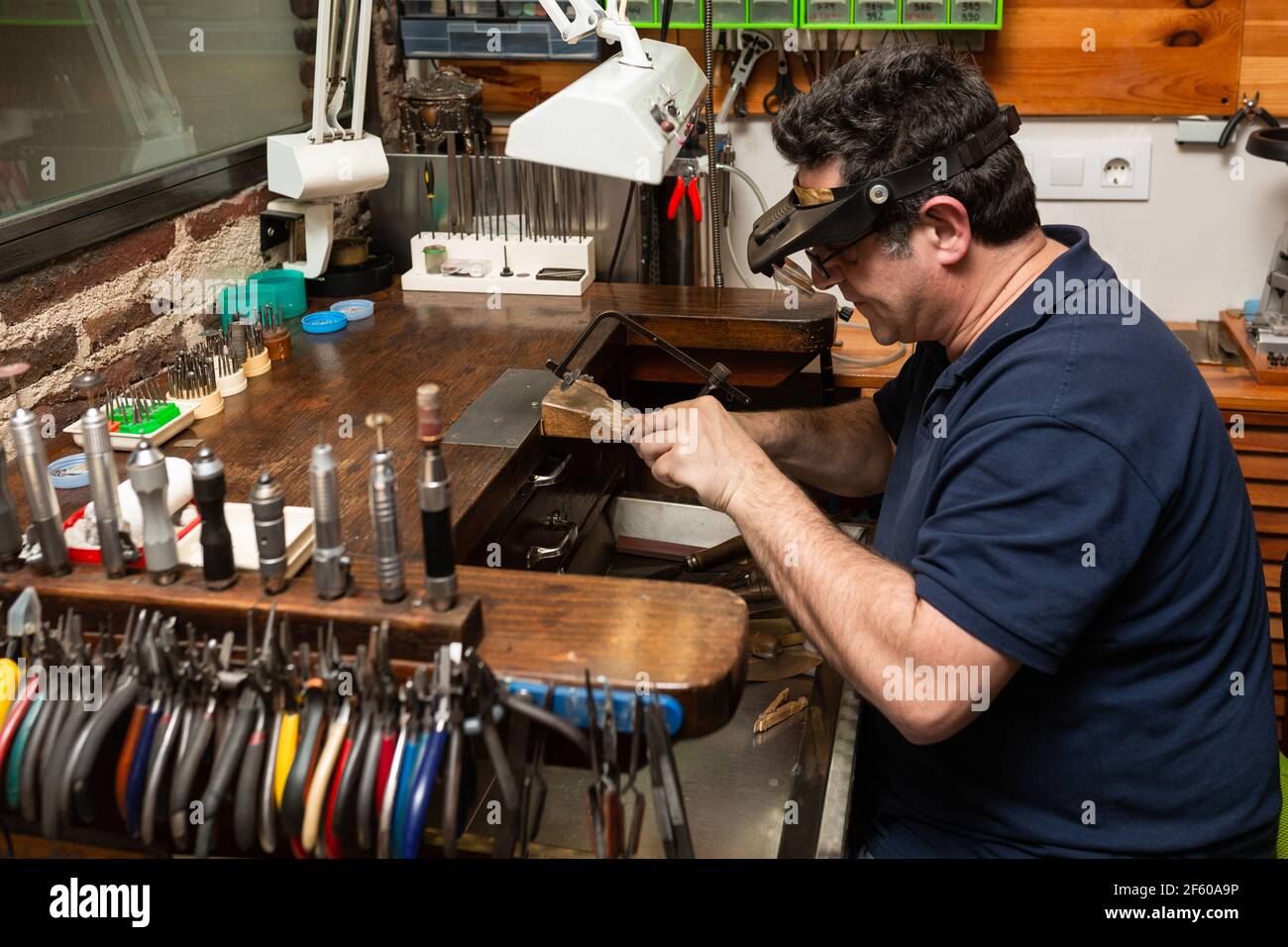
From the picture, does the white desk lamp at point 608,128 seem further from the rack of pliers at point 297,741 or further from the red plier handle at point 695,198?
the red plier handle at point 695,198

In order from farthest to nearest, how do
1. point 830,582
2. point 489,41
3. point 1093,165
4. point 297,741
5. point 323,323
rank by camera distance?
point 1093,165 < point 489,41 < point 323,323 < point 830,582 < point 297,741

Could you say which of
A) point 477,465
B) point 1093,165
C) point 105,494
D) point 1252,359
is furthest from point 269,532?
point 1093,165

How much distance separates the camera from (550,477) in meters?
1.60

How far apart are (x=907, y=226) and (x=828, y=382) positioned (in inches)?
32.7

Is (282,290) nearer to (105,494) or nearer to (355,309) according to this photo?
(355,309)

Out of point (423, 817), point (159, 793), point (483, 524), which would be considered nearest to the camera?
point (423, 817)

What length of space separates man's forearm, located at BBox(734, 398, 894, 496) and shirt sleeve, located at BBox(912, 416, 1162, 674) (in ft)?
1.99

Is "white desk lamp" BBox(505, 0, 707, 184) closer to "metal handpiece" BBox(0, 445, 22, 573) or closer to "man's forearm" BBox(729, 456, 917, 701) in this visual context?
"man's forearm" BBox(729, 456, 917, 701)

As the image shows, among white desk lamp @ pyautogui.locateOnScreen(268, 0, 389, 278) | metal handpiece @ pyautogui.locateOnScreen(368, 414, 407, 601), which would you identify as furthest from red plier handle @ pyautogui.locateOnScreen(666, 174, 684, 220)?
metal handpiece @ pyautogui.locateOnScreen(368, 414, 407, 601)

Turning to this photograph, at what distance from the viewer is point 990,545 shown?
3.66ft

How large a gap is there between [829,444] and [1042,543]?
0.68 metres

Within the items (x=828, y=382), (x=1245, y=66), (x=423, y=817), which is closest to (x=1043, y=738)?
(x=423, y=817)

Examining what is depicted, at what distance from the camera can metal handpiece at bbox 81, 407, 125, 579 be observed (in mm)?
1062
